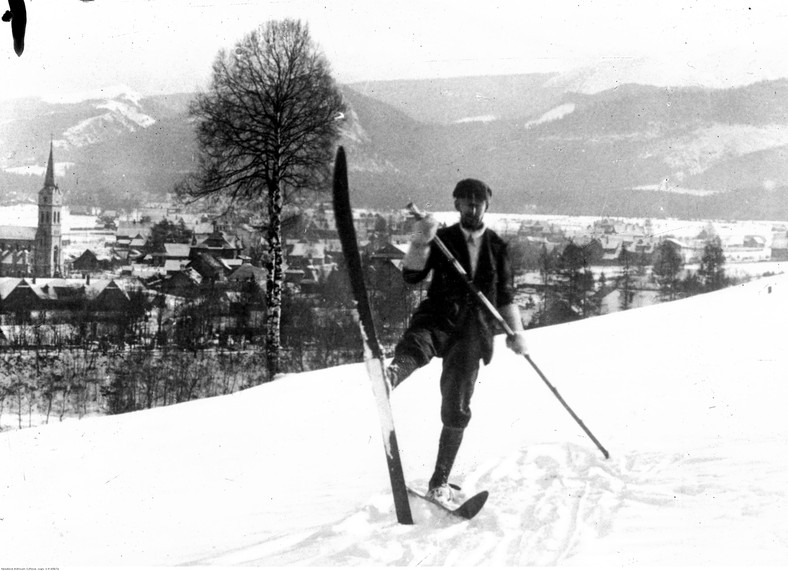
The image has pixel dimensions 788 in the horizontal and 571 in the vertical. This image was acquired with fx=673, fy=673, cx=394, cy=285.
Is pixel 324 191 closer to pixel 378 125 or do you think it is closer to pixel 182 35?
pixel 378 125

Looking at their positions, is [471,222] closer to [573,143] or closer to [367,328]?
[367,328]

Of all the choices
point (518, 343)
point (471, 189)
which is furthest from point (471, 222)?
point (518, 343)

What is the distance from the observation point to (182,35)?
4.38m

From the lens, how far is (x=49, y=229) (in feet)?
18.7

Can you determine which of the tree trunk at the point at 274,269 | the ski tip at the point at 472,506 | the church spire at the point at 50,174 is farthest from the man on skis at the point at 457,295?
the church spire at the point at 50,174

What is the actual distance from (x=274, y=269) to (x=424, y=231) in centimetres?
315

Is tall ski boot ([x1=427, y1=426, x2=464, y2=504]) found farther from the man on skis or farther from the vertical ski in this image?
the vertical ski

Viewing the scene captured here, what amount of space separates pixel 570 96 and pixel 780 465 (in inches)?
83.4

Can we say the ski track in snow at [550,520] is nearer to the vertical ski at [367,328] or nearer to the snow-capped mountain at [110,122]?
the vertical ski at [367,328]

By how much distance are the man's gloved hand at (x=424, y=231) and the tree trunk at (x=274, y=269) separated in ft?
8.83

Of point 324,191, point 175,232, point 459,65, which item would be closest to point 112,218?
point 175,232

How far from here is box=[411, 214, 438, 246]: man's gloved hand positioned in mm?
2369

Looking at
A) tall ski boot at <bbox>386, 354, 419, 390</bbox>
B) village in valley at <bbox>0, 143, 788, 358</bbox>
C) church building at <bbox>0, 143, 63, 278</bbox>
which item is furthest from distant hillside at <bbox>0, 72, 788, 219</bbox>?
church building at <bbox>0, 143, 63, 278</bbox>

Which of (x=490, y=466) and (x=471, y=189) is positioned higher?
(x=471, y=189)
